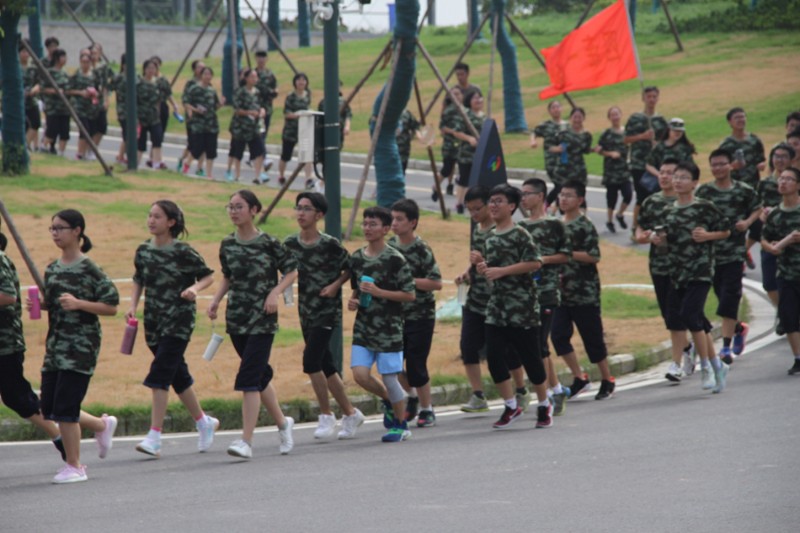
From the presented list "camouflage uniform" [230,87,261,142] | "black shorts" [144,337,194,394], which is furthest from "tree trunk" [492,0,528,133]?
"black shorts" [144,337,194,394]

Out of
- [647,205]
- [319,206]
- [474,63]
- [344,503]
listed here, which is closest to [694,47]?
[474,63]

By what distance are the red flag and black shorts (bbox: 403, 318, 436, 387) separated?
7392 millimetres

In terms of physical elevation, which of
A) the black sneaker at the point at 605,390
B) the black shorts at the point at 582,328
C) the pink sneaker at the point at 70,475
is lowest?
the black sneaker at the point at 605,390

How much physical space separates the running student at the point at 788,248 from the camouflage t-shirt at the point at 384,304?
3.94m

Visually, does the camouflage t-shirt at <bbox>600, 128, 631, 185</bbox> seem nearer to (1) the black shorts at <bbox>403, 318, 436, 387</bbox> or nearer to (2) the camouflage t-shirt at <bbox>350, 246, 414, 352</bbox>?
(1) the black shorts at <bbox>403, 318, 436, 387</bbox>

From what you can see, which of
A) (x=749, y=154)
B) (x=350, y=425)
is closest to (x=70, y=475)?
(x=350, y=425)

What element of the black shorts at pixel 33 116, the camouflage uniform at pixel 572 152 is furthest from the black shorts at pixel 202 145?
the camouflage uniform at pixel 572 152

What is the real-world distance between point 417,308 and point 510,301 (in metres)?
0.72

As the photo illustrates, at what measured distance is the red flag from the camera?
17969 mm

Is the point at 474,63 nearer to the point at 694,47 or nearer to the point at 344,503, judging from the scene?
the point at 694,47

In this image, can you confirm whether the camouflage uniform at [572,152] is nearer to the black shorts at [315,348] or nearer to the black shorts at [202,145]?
the black shorts at [202,145]

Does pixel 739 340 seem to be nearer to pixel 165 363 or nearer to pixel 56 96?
pixel 165 363

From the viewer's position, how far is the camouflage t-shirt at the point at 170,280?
9.91m

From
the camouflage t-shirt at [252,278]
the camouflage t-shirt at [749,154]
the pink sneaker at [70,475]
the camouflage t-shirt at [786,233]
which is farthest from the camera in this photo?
the camouflage t-shirt at [749,154]
